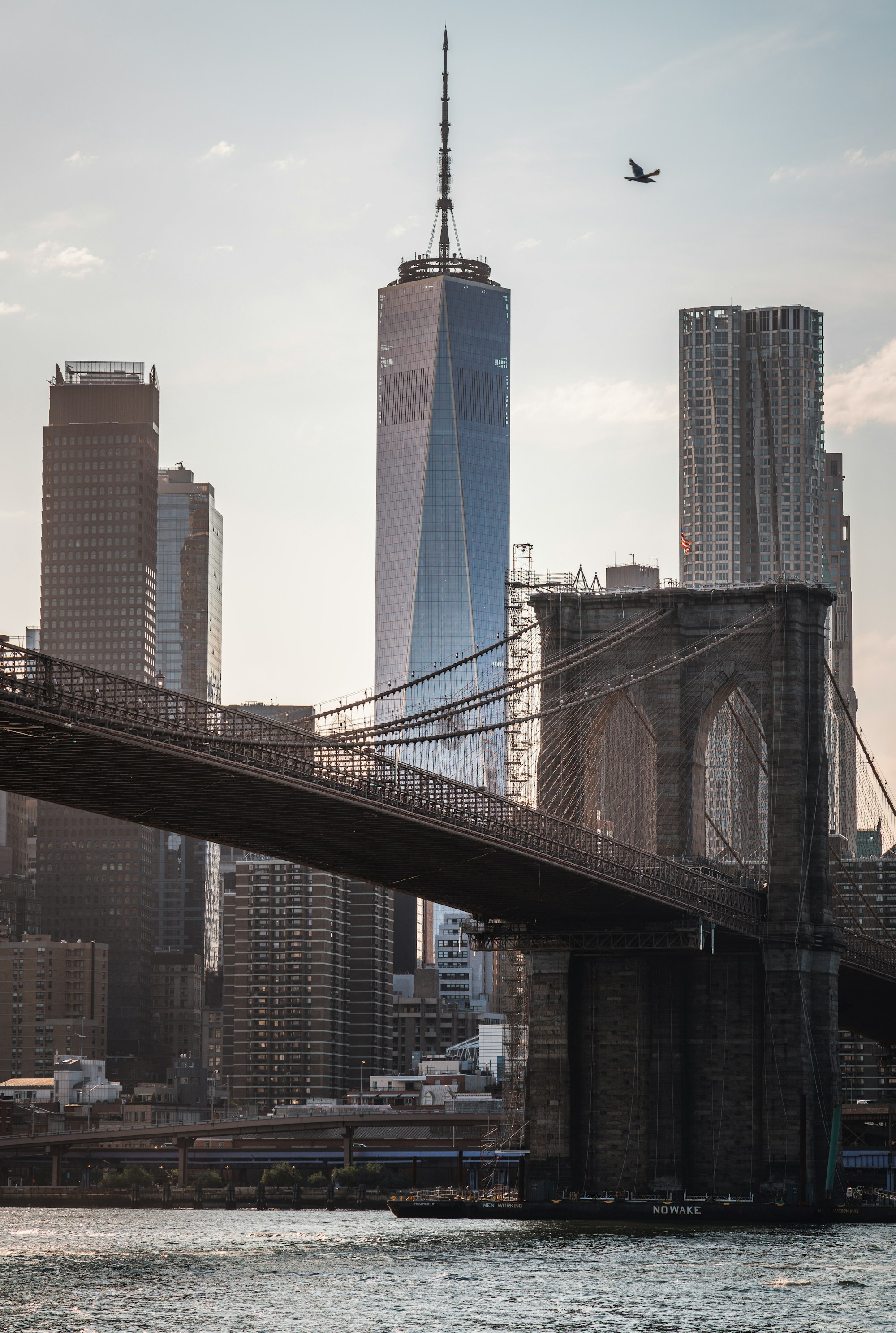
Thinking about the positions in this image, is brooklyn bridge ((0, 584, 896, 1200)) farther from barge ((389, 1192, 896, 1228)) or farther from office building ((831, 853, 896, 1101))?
office building ((831, 853, 896, 1101))

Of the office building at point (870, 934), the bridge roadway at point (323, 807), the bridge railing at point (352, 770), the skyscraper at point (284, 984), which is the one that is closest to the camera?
the bridge railing at point (352, 770)

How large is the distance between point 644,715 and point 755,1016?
11.5 m

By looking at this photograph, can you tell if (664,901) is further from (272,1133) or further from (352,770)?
(272,1133)

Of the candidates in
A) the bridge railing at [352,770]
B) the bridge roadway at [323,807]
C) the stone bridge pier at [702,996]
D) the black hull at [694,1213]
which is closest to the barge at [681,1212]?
the black hull at [694,1213]

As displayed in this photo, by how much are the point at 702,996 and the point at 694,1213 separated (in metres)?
8.32

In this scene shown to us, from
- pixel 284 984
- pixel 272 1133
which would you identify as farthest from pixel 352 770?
pixel 284 984

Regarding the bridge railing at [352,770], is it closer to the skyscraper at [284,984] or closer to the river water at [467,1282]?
the river water at [467,1282]

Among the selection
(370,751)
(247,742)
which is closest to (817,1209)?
(370,751)

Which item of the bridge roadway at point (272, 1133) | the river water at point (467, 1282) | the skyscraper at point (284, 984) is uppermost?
the skyscraper at point (284, 984)

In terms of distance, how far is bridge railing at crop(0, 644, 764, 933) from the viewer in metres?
50.1

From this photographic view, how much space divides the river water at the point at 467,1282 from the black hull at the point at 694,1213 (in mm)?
573

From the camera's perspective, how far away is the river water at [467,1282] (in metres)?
50.9

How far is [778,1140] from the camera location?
79.1m

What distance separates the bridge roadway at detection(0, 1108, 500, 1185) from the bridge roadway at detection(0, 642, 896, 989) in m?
73.9
